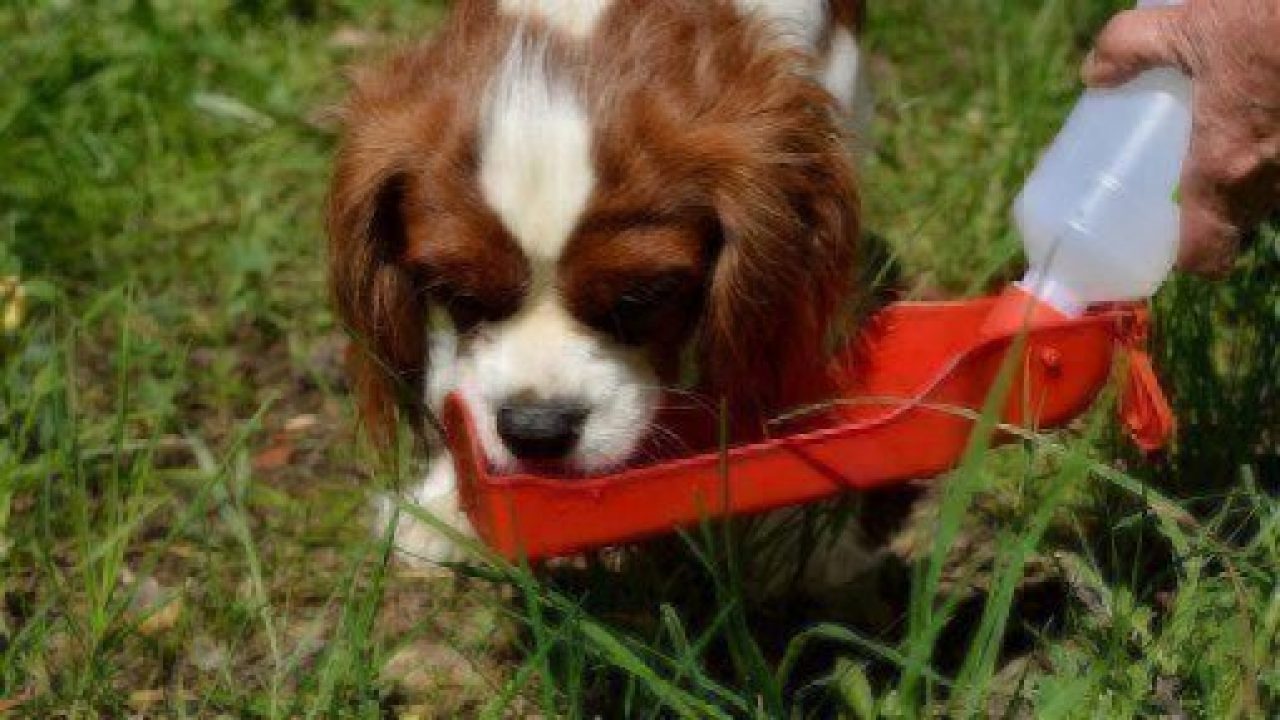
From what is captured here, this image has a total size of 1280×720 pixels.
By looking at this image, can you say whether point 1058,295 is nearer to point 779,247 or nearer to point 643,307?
point 779,247

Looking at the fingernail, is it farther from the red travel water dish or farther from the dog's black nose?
the dog's black nose

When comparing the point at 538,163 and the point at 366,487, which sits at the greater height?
the point at 538,163

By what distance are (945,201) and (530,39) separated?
100cm

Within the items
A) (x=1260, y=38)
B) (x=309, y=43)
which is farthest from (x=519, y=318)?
(x=309, y=43)

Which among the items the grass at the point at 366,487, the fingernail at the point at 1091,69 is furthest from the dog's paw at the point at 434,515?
the fingernail at the point at 1091,69

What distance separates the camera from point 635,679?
2.53 metres

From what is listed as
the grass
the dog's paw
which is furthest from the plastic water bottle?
the dog's paw

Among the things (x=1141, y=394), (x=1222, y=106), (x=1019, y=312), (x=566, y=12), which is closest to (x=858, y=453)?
(x=1019, y=312)

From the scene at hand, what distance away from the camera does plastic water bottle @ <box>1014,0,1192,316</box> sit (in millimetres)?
2643

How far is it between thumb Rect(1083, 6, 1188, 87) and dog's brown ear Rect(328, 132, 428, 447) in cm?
100

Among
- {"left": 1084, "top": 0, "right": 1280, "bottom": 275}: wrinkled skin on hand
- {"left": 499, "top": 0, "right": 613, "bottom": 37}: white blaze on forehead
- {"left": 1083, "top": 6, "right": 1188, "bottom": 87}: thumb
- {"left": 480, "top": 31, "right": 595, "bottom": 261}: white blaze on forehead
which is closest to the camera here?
{"left": 1084, "top": 0, "right": 1280, "bottom": 275}: wrinkled skin on hand

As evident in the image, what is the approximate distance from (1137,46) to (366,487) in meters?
1.53

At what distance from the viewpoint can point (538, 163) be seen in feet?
8.75

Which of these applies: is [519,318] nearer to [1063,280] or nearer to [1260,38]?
[1063,280]
